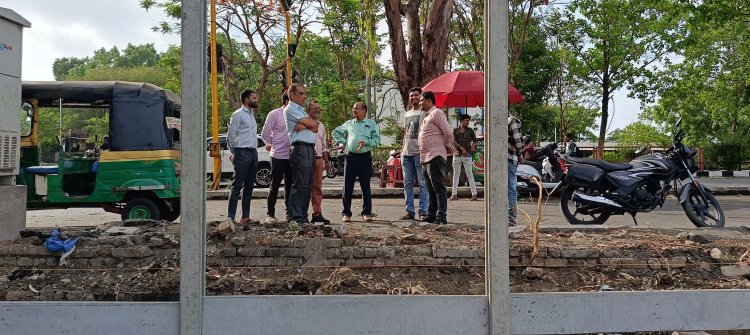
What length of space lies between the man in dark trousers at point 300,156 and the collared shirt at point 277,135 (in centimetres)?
50

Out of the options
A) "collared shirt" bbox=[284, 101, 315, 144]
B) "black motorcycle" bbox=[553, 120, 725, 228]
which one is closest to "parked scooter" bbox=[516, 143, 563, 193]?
"black motorcycle" bbox=[553, 120, 725, 228]

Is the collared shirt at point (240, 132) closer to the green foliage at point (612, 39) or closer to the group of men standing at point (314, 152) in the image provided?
the group of men standing at point (314, 152)

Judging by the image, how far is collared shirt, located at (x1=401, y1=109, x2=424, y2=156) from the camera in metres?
8.00

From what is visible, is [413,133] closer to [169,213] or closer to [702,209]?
[169,213]

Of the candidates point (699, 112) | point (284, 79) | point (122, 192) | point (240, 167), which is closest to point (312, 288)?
point (240, 167)

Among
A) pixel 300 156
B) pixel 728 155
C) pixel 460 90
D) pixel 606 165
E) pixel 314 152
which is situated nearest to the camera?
pixel 300 156

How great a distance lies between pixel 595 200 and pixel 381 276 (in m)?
3.70

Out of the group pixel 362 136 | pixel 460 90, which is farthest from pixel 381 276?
pixel 460 90

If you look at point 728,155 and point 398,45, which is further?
point 728,155

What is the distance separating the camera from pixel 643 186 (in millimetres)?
7941

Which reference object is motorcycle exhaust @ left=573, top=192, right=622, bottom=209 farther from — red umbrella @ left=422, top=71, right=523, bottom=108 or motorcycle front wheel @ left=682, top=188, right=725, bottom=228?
red umbrella @ left=422, top=71, right=523, bottom=108

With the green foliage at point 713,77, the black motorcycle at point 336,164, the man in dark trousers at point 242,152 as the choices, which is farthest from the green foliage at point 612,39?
the man in dark trousers at point 242,152

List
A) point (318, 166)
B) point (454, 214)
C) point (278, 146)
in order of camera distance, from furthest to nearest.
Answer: point (454, 214) → point (318, 166) → point (278, 146)

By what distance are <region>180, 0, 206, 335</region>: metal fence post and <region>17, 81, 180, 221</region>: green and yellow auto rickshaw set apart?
5.54m
